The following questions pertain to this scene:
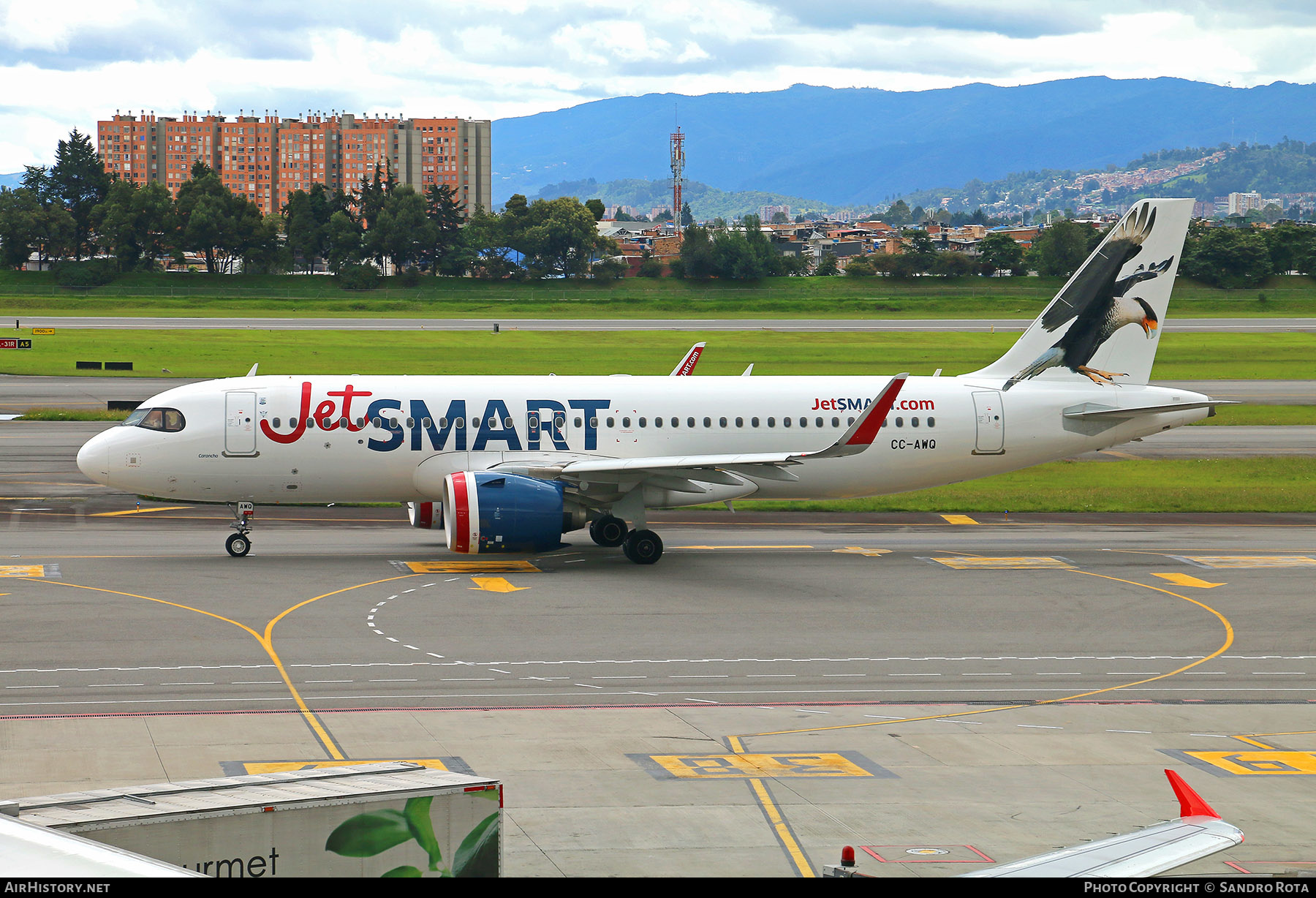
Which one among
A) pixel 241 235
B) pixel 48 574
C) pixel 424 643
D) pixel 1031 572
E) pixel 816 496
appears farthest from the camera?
pixel 241 235

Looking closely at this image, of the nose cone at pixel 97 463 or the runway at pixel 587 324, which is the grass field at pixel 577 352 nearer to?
the runway at pixel 587 324

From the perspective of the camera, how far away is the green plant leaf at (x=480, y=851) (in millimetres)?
11828

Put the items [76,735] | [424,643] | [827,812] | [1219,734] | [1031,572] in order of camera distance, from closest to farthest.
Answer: [827,812]
[76,735]
[1219,734]
[424,643]
[1031,572]

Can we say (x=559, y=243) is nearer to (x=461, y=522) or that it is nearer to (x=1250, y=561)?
(x=1250, y=561)

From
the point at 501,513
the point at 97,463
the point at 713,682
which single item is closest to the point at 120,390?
the point at 97,463

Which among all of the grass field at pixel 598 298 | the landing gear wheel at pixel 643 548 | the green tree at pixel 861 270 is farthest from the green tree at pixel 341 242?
the landing gear wheel at pixel 643 548

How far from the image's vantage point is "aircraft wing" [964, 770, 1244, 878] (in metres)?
8.41

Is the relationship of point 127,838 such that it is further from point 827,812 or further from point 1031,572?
point 1031,572

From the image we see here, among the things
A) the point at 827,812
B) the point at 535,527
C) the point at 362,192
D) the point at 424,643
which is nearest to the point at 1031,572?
the point at 535,527

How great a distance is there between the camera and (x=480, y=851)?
11977mm

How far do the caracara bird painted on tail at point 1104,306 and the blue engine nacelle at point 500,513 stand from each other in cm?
1495

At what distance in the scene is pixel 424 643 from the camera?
26500mm

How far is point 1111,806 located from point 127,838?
40.2 feet

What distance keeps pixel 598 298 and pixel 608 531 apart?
125 metres
